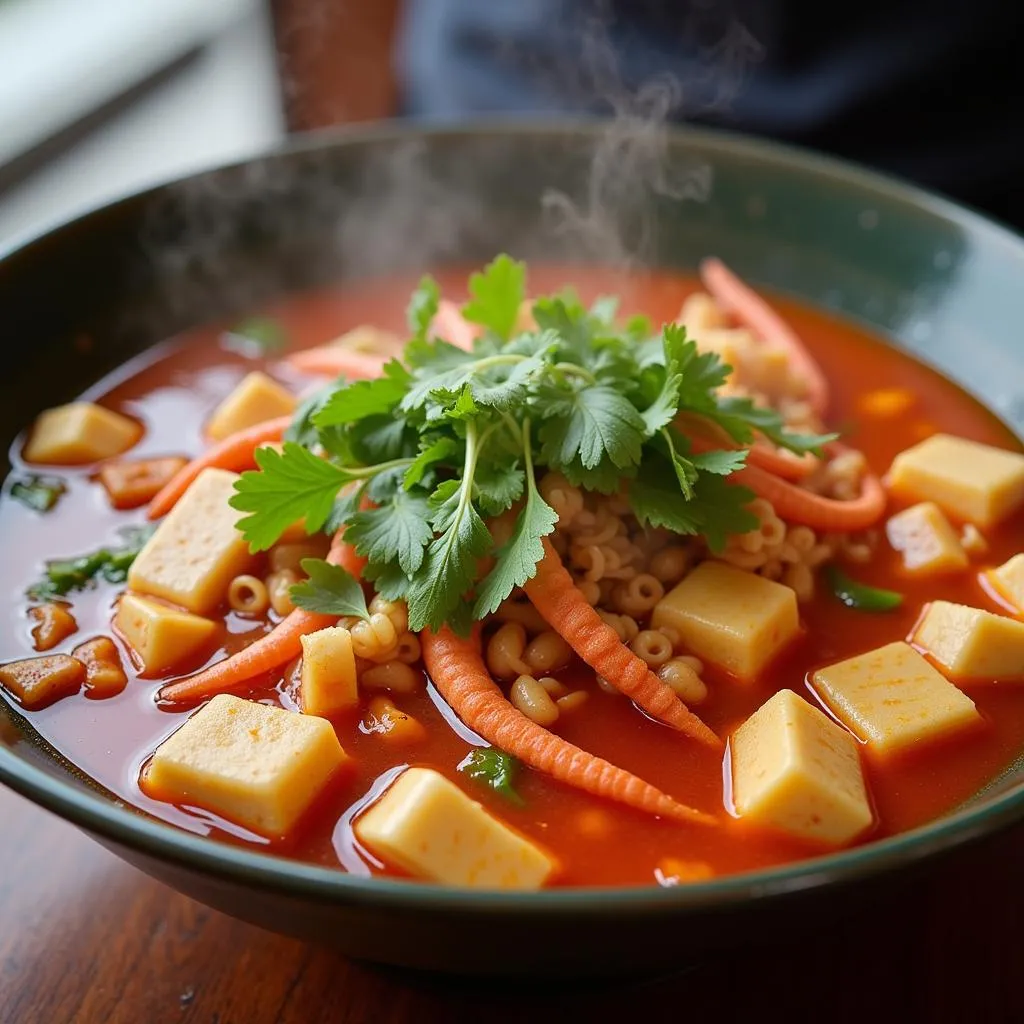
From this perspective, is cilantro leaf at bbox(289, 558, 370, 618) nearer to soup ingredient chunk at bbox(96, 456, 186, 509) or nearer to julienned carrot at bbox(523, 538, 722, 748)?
julienned carrot at bbox(523, 538, 722, 748)

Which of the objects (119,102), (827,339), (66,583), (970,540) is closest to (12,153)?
(119,102)

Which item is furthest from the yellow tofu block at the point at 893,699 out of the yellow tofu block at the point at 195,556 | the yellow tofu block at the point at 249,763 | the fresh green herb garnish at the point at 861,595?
the yellow tofu block at the point at 195,556

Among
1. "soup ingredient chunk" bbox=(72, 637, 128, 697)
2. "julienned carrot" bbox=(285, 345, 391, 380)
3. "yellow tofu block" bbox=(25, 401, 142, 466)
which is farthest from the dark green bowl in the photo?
"soup ingredient chunk" bbox=(72, 637, 128, 697)

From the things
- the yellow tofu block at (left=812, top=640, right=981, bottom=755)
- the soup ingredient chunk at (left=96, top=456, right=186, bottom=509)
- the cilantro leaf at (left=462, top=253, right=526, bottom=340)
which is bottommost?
the yellow tofu block at (left=812, top=640, right=981, bottom=755)

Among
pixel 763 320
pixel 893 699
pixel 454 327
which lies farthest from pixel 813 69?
pixel 893 699

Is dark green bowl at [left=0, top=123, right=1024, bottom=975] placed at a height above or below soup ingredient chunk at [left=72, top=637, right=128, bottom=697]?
above

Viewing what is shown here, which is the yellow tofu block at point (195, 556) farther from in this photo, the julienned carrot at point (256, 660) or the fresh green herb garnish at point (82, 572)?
the julienned carrot at point (256, 660)

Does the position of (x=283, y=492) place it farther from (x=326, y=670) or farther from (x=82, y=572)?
(x=82, y=572)

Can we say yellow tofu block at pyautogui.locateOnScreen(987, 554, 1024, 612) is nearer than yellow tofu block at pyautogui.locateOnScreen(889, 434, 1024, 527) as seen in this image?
Yes
